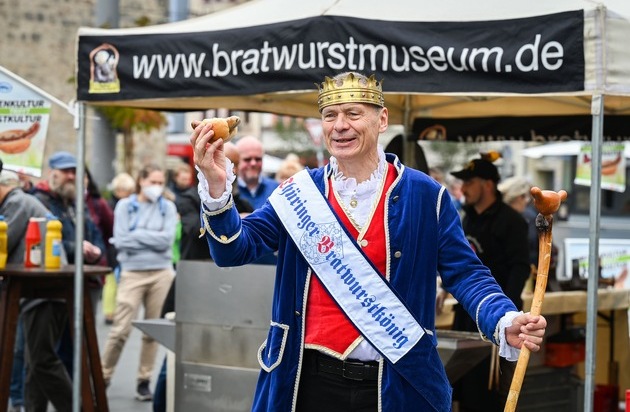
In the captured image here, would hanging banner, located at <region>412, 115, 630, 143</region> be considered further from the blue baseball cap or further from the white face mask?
the white face mask

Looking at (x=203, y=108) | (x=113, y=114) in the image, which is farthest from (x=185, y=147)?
(x=203, y=108)

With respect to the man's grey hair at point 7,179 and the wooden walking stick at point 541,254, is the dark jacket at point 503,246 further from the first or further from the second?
the wooden walking stick at point 541,254

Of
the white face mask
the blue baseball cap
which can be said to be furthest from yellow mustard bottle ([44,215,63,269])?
the white face mask

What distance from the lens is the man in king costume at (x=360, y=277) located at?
12.8 feet

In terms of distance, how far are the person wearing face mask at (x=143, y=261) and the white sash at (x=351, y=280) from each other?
5.82 meters

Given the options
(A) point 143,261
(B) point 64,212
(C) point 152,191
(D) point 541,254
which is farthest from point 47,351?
(D) point 541,254

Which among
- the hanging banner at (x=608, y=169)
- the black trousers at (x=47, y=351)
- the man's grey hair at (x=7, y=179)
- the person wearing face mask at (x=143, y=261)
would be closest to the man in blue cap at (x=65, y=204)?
the man's grey hair at (x=7, y=179)

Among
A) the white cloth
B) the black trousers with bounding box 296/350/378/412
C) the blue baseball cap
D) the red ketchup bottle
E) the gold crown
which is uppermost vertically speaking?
the gold crown

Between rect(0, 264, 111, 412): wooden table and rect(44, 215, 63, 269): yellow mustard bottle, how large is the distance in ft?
0.27

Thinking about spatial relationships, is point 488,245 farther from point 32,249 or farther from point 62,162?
point 62,162

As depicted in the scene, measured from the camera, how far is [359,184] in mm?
4062

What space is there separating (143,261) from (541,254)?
6.76 meters

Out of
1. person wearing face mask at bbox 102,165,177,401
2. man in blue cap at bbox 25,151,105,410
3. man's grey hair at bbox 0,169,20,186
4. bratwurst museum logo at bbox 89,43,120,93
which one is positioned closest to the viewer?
bratwurst museum logo at bbox 89,43,120,93

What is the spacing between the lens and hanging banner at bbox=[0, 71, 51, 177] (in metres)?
6.96
